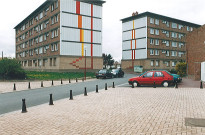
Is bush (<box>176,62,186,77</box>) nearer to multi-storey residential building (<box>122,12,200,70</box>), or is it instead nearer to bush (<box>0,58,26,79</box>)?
multi-storey residential building (<box>122,12,200,70</box>)

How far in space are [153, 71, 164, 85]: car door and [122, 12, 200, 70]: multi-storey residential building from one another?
30.3 meters

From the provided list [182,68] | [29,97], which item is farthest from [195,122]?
[182,68]

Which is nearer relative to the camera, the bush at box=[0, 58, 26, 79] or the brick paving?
the brick paving

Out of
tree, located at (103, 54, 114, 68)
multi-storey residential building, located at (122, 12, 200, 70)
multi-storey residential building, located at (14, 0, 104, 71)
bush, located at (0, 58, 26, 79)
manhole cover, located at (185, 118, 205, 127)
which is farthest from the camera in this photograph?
tree, located at (103, 54, 114, 68)

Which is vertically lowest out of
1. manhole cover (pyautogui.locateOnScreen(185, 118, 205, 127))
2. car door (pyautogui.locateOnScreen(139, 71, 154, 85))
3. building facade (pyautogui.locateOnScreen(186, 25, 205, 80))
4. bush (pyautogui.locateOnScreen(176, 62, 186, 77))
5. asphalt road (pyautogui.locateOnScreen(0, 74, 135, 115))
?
asphalt road (pyautogui.locateOnScreen(0, 74, 135, 115))

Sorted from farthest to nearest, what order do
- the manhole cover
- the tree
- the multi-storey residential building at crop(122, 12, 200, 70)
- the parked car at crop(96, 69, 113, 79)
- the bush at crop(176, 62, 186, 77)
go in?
the tree → the multi-storey residential building at crop(122, 12, 200, 70) → the bush at crop(176, 62, 186, 77) → the parked car at crop(96, 69, 113, 79) → the manhole cover

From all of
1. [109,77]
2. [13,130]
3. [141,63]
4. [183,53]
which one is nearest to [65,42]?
[109,77]

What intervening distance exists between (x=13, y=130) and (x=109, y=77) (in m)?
23.9

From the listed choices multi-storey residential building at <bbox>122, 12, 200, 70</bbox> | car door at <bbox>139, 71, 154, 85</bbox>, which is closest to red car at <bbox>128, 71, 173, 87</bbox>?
car door at <bbox>139, 71, 154, 85</bbox>

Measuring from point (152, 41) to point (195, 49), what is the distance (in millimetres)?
20285

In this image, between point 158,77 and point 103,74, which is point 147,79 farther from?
point 103,74

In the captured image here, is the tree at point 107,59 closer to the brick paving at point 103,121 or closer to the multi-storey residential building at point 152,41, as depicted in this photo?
the multi-storey residential building at point 152,41

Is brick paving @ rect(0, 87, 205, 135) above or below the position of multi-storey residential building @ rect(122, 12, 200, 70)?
below

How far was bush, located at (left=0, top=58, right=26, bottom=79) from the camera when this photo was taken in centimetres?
2240
